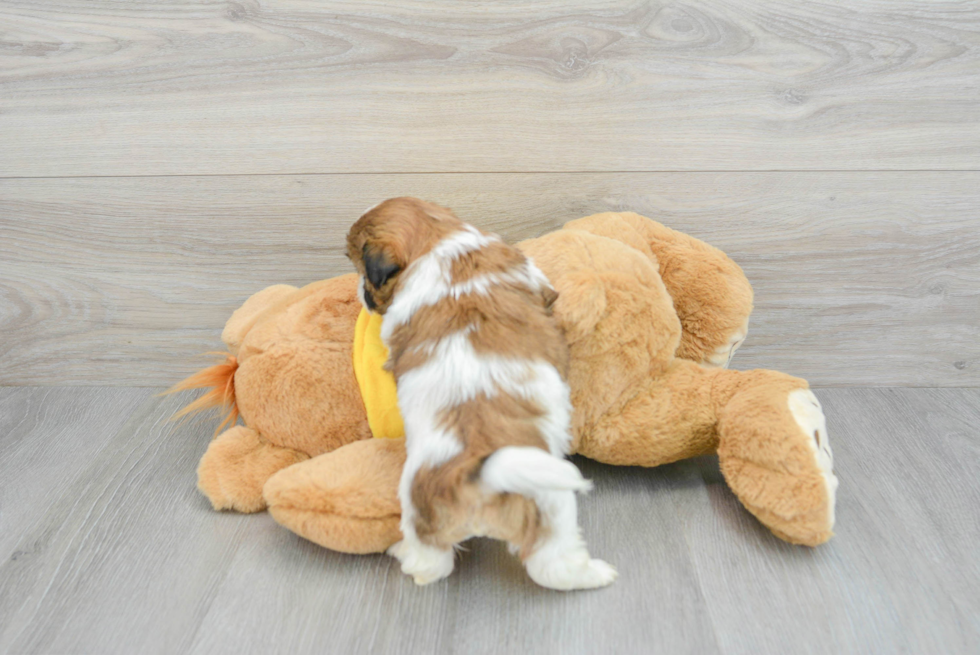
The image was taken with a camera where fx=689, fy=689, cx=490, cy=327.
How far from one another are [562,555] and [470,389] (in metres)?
0.22

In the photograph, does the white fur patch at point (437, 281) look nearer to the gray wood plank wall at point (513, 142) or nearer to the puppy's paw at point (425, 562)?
the puppy's paw at point (425, 562)

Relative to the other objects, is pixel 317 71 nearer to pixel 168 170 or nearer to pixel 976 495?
pixel 168 170

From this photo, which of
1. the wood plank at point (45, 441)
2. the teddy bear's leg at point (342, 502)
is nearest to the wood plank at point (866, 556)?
the teddy bear's leg at point (342, 502)

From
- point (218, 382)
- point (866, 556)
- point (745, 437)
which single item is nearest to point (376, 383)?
point (218, 382)

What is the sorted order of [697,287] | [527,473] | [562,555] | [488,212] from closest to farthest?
[527,473] → [562,555] → [697,287] → [488,212]

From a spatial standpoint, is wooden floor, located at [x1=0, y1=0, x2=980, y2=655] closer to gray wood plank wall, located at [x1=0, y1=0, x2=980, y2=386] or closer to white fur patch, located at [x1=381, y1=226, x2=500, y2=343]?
gray wood plank wall, located at [x1=0, y1=0, x2=980, y2=386]

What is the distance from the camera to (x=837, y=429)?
1.18 m

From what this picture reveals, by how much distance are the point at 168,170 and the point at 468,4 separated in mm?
572

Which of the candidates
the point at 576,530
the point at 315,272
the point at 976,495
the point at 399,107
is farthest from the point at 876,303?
the point at 315,272

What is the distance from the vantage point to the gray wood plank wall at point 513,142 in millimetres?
1064

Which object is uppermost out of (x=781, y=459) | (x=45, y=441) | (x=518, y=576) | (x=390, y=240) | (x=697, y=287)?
(x=390, y=240)

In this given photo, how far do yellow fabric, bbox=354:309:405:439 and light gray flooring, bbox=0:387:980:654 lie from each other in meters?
0.17

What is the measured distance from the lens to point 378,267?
2.64 feet

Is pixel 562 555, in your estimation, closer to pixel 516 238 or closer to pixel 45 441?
pixel 516 238
